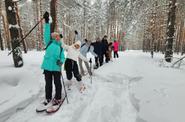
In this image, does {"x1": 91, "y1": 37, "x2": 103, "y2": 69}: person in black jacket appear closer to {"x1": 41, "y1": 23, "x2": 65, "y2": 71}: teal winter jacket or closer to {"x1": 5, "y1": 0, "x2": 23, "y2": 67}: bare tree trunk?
{"x1": 5, "y1": 0, "x2": 23, "y2": 67}: bare tree trunk

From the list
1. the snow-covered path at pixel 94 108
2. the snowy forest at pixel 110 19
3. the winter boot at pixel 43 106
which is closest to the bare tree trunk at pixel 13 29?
→ the snowy forest at pixel 110 19

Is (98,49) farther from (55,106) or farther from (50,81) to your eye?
(55,106)

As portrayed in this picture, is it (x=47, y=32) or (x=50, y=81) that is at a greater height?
(x=47, y=32)

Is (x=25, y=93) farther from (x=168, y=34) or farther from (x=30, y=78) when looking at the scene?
(x=168, y=34)

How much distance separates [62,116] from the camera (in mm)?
5230

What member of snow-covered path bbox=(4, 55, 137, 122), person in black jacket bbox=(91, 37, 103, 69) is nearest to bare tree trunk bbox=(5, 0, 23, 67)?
snow-covered path bbox=(4, 55, 137, 122)

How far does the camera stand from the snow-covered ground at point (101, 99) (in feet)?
17.1

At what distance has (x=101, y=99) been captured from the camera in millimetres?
6531

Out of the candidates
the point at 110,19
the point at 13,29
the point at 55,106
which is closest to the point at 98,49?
the point at 13,29

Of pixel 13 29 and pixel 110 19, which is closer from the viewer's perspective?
pixel 13 29

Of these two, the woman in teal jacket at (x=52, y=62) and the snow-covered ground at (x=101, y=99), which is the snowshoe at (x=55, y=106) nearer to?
the woman in teal jacket at (x=52, y=62)

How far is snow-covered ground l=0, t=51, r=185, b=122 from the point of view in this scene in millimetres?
5203

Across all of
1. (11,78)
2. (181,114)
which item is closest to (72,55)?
(11,78)

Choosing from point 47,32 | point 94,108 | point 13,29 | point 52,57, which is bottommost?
point 94,108
